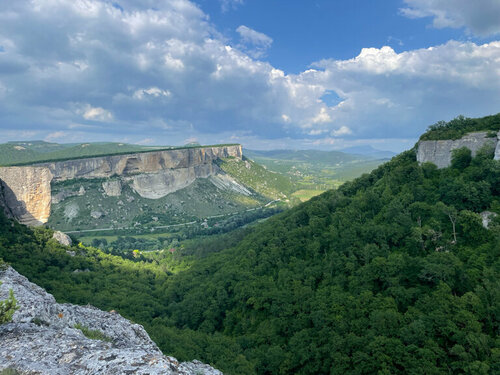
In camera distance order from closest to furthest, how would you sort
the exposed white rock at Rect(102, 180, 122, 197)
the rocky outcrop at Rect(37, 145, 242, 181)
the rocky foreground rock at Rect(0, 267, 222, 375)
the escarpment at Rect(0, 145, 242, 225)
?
the rocky foreground rock at Rect(0, 267, 222, 375), the escarpment at Rect(0, 145, 242, 225), the rocky outcrop at Rect(37, 145, 242, 181), the exposed white rock at Rect(102, 180, 122, 197)

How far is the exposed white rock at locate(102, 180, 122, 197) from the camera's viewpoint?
15246cm

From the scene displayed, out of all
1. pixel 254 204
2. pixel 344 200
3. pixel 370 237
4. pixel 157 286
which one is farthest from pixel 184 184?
pixel 370 237

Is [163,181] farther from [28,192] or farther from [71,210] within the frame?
[28,192]

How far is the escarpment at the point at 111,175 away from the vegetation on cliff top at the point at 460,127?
449 ft

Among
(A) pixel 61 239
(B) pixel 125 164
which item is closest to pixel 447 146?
(A) pixel 61 239

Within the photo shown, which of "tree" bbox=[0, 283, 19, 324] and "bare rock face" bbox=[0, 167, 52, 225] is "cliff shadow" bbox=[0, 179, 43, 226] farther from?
"tree" bbox=[0, 283, 19, 324]

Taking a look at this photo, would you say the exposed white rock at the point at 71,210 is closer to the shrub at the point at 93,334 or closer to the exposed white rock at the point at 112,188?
the exposed white rock at the point at 112,188

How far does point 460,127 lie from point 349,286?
33680 mm

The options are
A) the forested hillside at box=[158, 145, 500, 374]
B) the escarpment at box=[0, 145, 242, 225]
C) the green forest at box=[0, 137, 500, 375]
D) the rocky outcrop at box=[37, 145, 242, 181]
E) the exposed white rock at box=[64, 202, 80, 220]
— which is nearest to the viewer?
the forested hillside at box=[158, 145, 500, 374]

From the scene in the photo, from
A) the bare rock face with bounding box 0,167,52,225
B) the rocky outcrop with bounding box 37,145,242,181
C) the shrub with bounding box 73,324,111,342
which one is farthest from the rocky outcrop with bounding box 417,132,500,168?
the rocky outcrop with bounding box 37,145,242,181

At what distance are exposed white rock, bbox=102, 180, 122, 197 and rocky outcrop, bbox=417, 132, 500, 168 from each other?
148686 mm

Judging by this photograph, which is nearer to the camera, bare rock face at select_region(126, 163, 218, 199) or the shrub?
the shrub

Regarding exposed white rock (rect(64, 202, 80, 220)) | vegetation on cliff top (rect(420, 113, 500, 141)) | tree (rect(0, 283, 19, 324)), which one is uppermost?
vegetation on cliff top (rect(420, 113, 500, 141))

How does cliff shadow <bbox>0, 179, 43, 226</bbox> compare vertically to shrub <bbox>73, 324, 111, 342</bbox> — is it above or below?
below
